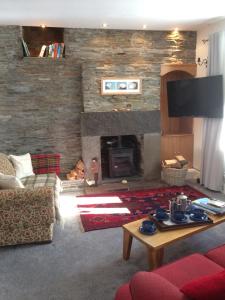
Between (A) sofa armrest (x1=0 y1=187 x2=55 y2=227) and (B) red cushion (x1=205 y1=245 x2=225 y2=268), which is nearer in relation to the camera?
(B) red cushion (x1=205 y1=245 x2=225 y2=268)

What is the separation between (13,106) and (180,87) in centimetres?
285

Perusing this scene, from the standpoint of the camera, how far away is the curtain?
429cm

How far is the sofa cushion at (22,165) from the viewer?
4062 mm

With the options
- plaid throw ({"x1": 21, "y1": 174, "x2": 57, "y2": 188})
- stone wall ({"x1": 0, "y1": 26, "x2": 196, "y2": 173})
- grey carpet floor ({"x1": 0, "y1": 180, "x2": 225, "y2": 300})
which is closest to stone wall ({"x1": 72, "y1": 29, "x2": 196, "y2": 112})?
stone wall ({"x1": 0, "y1": 26, "x2": 196, "y2": 173})

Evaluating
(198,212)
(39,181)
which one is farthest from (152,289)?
(39,181)

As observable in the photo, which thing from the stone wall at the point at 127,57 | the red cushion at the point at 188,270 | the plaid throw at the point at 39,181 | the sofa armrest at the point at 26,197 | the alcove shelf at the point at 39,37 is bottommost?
the red cushion at the point at 188,270

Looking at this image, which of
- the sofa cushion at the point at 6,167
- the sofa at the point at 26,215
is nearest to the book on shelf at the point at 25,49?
the sofa cushion at the point at 6,167

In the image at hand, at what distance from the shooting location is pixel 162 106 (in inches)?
219

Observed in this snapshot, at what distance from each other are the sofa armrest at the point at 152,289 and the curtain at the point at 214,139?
3.33 meters

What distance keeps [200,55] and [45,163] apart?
3362mm

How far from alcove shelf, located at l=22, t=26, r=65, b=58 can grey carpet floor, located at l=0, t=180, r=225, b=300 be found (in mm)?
3161

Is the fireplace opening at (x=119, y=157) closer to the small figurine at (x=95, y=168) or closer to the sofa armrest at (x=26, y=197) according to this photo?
the small figurine at (x=95, y=168)

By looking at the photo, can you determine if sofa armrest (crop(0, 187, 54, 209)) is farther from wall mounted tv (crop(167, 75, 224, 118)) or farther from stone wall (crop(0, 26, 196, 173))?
wall mounted tv (crop(167, 75, 224, 118))

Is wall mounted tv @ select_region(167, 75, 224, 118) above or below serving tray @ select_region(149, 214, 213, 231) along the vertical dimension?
above
